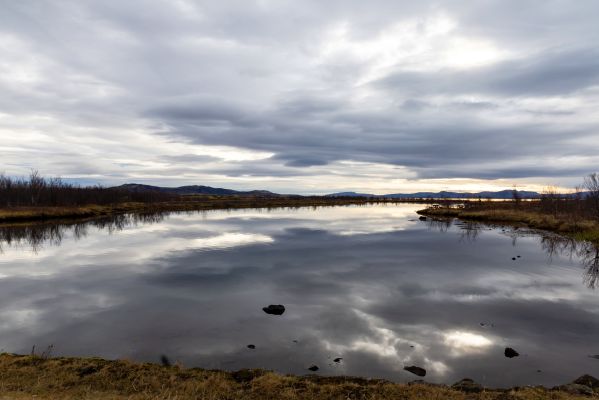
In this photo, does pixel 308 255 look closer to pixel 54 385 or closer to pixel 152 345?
pixel 152 345

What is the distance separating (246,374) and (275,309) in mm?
7845

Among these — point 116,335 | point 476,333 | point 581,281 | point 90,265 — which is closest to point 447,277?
point 581,281

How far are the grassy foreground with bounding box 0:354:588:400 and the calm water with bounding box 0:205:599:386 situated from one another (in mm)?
1739

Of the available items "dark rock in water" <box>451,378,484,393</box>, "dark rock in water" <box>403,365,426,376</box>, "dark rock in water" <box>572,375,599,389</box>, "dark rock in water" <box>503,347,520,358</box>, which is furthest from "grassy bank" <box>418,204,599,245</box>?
"dark rock in water" <box>451,378,484,393</box>

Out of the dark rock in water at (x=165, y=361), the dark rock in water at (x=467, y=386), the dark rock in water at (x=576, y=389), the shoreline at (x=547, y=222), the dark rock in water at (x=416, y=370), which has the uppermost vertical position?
the shoreline at (x=547, y=222)

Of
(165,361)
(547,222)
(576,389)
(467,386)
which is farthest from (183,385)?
(547,222)

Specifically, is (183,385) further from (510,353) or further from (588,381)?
(588,381)

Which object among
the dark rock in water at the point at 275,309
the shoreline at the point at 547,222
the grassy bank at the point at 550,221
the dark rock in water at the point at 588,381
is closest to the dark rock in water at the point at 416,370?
the dark rock in water at the point at 588,381

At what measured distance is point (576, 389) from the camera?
1078cm

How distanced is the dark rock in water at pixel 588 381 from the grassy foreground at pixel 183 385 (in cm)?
164

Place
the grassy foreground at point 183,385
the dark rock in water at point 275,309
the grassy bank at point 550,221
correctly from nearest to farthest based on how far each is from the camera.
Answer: the grassy foreground at point 183,385 → the dark rock in water at point 275,309 → the grassy bank at point 550,221

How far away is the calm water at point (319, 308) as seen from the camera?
14.2m

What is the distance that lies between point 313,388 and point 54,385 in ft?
25.7

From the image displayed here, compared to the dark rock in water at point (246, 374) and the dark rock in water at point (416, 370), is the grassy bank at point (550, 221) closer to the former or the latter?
the dark rock in water at point (416, 370)
